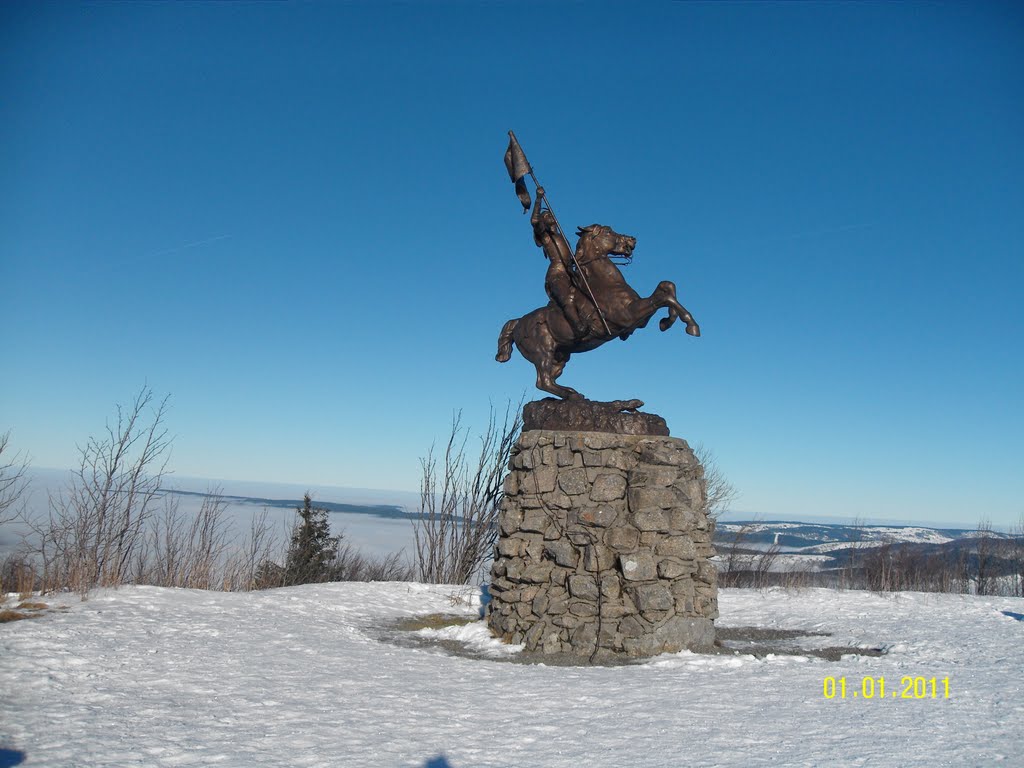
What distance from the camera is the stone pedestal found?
24.8 ft

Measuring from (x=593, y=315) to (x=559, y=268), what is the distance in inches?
24.9

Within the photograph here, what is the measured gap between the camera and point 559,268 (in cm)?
841

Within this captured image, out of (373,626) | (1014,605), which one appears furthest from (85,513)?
(1014,605)

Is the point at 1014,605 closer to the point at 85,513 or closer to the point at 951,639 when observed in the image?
the point at 951,639

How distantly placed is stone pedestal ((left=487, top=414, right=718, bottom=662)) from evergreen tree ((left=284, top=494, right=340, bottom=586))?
1003 cm

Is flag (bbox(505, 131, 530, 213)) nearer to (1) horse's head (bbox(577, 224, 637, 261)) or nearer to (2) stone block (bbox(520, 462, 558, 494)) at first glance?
(1) horse's head (bbox(577, 224, 637, 261))

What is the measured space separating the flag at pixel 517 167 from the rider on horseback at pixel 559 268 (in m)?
0.20

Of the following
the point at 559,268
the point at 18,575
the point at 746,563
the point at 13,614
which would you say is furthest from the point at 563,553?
the point at 746,563

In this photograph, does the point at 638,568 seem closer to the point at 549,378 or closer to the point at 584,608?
the point at 584,608

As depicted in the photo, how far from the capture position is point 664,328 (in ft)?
26.0

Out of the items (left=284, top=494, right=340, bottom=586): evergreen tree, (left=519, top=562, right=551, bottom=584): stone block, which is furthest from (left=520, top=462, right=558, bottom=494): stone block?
(left=284, top=494, right=340, bottom=586): evergreen tree
